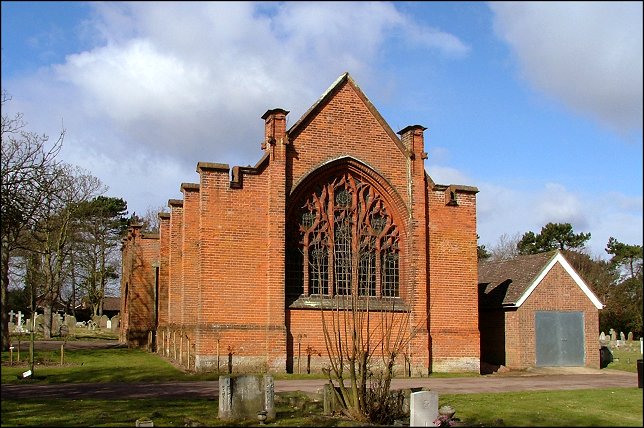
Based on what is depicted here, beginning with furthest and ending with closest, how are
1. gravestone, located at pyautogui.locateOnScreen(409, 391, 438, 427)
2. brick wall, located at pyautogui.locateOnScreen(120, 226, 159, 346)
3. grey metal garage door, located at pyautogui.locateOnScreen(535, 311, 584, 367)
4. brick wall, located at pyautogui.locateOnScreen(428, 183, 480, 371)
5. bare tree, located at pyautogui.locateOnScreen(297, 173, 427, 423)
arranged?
brick wall, located at pyautogui.locateOnScreen(120, 226, 159, 346), grey metal garage door, located at pyautogui.locateOnScreen(535, 311, 584, 367), brick wall, located at pyautogui.locateOnScreen(428, 183, 480, 371), bare tree, located at pyautogui.locateOnScreen(297, 173, 427, 423), gravestone, located at pyautogui.locateOnScreen(409, 391, 438, 427)

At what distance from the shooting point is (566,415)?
15.1 m

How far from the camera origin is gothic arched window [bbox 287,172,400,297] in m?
27.5

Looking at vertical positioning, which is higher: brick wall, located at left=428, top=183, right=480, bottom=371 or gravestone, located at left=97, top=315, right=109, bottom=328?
brick wall, located at left=428, top=183, right=480, bottom=371

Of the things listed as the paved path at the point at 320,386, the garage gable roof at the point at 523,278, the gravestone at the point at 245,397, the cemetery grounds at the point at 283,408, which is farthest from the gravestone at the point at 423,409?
the garage gable roof at the point at 523,278

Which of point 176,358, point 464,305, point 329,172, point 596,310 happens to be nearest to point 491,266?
point 596,310

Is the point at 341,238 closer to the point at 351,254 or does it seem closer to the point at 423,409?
the point at 351,254

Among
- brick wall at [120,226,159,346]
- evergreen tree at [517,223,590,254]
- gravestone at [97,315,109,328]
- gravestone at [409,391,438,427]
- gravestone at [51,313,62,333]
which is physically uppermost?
evergreen tree at [517,223,590,254]

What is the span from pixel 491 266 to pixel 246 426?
2707cm

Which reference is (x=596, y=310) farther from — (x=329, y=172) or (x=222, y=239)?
(x=222, y=239)

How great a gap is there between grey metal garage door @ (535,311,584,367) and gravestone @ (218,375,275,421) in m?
19.0

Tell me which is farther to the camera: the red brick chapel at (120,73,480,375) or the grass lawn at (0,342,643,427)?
the red brick chapel at (120,73,480,375)

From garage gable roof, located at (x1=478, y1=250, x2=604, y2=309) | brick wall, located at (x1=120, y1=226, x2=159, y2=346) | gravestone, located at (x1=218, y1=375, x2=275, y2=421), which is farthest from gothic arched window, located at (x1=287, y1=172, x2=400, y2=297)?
brick wall, located at (x1=120, y1=226, x2=159, y2=346)

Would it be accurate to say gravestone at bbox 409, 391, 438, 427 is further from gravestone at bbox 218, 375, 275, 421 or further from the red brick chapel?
the red brick chapel

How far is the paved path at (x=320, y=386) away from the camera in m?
19.5
